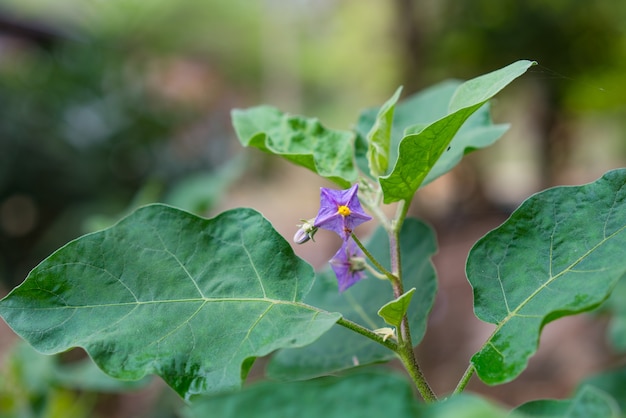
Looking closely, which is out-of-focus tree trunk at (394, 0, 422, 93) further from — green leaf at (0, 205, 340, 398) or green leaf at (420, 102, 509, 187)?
green leaf at (0, 205, 340, 398)

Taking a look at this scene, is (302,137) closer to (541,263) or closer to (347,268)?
(347,268)

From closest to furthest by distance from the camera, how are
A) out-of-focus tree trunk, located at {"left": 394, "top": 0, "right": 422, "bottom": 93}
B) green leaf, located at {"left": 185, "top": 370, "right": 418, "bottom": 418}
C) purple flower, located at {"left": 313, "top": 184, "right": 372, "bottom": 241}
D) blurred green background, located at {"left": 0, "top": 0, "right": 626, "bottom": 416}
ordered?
green leaf, located at {"left": 185, "top": 370, "right": 418, "bottom": 418} < purple flower, located at {"left": 313, "top": 184, "right": 372, "bottom": 241} < out-of-focus tree trunk, located at {"left": 394, "top": 0, "right": 422, "bottom": 93} < blurred green background, located at {"left": 0, "top": 0, "right": 626, "bottom": 416}

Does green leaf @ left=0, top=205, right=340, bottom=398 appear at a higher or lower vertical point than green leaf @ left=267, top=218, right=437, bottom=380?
higher

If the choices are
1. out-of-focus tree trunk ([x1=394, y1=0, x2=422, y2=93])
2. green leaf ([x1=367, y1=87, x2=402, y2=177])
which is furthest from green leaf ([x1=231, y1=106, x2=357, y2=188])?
out-of-focus tree trunk ([x1=394, y1=0, x2=422, y2=93])

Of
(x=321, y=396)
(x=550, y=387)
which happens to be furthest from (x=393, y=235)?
(x=550, y=387)

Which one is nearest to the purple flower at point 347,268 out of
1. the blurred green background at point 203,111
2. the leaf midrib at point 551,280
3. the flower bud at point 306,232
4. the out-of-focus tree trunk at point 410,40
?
the flower bud at point 306,232

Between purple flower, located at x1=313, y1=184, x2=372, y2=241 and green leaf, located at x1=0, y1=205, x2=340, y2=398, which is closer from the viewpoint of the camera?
green leaf, located at x1=0, y1=205, x2=340, y2=398

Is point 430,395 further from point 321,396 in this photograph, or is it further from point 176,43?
point 176,43

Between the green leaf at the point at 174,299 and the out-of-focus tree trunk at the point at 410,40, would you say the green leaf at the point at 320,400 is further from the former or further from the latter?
the out-of-focus tree trunk at the point at 410,40
